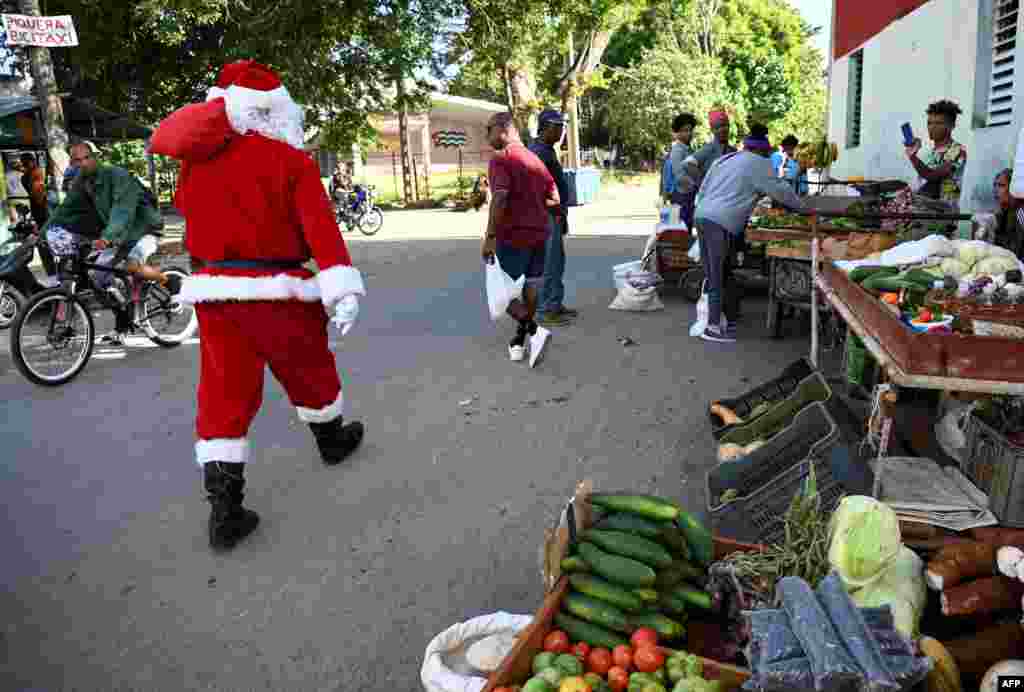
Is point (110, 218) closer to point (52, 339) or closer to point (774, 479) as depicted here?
point (52, 339)

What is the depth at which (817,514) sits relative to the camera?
2.61 meters

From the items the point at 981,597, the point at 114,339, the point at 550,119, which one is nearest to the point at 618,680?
the point at 981,597

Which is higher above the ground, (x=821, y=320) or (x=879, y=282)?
(x=879, y=282)

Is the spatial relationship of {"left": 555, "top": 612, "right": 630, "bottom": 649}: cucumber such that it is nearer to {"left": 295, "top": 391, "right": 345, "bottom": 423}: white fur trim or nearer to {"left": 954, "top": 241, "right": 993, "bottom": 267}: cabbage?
{"left": 295, "top": 391, "right": 345, "bottom": 423}: white fur trim

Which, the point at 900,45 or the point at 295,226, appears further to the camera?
the point at 900,45

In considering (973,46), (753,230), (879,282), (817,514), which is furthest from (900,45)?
(817,514)

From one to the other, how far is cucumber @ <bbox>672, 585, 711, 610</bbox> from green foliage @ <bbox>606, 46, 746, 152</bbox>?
35.8 m

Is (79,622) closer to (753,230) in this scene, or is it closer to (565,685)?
(565,685)

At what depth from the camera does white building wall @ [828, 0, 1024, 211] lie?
22.8ft

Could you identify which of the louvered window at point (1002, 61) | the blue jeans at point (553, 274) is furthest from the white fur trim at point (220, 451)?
the louvered window at point (1002, 61)

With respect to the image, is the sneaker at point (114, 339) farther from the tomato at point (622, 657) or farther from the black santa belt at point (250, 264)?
the tomato at point (622, 657)

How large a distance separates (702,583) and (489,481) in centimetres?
188

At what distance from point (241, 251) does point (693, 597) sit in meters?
2.57

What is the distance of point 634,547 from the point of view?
8.57ft
